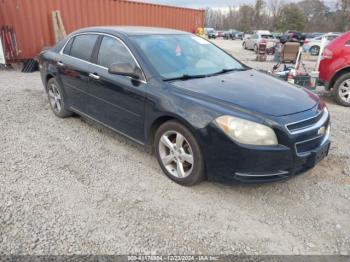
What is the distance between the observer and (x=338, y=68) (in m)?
6.43

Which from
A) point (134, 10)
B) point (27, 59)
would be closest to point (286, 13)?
point (134, 10)

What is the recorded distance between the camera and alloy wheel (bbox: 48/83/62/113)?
5.01 metres

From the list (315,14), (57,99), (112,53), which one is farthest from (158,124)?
(315,14)

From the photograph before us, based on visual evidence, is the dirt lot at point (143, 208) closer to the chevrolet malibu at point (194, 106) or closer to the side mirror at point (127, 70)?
the chevrolet malibu at point (194, 106)

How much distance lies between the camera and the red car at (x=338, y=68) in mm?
6391

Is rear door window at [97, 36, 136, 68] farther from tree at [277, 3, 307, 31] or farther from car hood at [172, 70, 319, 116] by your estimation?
tree at [277, 3, 307, 31]

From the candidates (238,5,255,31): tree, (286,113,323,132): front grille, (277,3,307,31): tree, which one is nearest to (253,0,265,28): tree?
(238,5,255,31): tree

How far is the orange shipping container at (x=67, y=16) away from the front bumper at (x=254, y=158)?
962cm

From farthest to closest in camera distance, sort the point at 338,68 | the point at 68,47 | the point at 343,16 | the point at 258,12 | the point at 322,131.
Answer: the point at 258,12, the point at 343,16, the point at 338,68, the point at 68,47, the point at 322,131

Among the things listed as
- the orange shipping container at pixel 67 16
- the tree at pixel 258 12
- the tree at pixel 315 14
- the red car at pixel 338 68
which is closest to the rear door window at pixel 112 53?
the red car at pixel 338 68

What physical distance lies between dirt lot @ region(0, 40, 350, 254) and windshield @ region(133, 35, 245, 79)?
3.86 ft

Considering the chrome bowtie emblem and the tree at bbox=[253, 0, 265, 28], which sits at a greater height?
the chrome bowtie emblem

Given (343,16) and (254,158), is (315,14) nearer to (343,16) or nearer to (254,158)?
(343,16)

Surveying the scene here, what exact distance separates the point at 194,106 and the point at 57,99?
3133 millimetres
